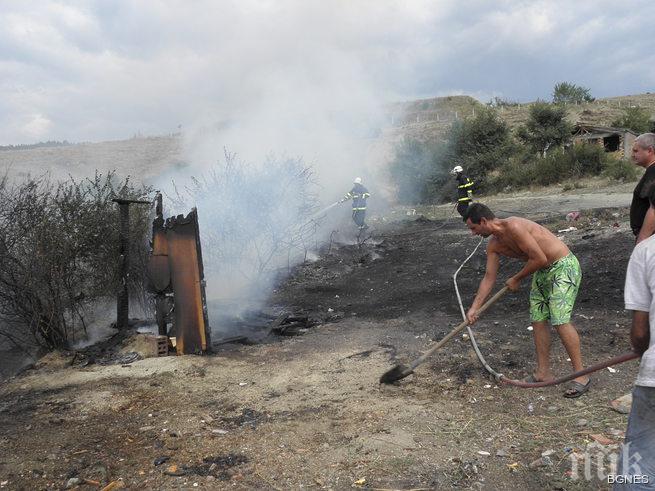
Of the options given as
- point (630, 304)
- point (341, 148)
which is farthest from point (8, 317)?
point (341, 148)

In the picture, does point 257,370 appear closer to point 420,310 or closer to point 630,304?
point 420,310

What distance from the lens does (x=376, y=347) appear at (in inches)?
209

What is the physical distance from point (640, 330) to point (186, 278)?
437 cm

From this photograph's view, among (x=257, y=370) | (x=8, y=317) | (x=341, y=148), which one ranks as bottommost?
(x=257, y=370)

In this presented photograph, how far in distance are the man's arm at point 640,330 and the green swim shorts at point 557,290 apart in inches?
70.2

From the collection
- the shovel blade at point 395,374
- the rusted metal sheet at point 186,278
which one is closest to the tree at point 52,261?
the rusted metal sheet at point 186,278

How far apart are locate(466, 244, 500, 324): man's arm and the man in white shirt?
1.88 meters

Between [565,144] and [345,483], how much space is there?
28.0 m

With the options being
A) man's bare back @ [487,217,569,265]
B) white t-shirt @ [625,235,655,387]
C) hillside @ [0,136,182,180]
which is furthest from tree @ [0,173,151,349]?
hillside @ [0,136,182,180]

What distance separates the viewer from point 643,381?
1.96 meters

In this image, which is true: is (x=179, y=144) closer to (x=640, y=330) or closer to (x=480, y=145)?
(x=480, y=145)

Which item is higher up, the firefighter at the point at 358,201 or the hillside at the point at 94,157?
the hillside at the point at 94,157

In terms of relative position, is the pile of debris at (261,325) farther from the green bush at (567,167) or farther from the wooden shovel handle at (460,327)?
the green bush at (567,167)

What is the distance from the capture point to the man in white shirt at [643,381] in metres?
1.95
